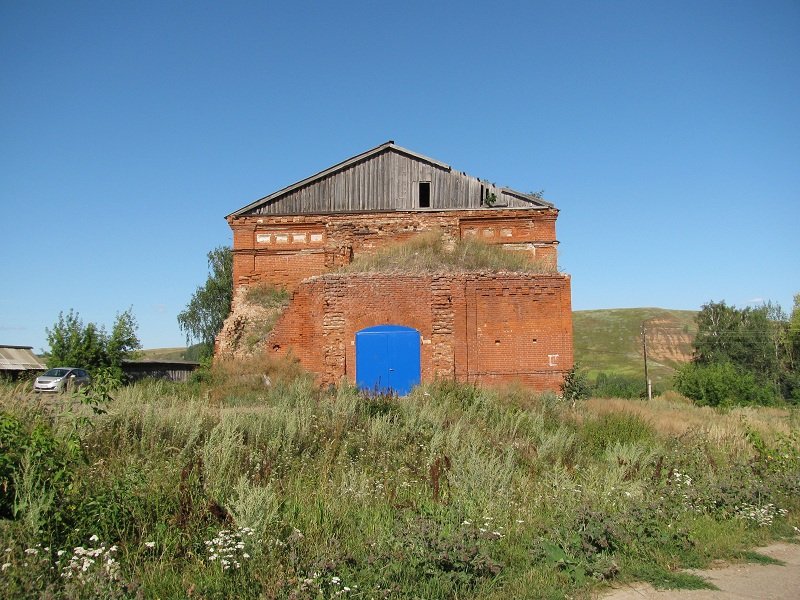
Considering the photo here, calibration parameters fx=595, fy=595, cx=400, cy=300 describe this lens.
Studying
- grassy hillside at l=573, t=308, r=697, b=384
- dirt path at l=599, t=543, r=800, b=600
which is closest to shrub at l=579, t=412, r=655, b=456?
dirt path at l=599, t=543, r=800, b=600

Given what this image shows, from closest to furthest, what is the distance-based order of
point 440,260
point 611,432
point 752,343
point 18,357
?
point 611,432, point 440,260, point 18,357, point 752,343

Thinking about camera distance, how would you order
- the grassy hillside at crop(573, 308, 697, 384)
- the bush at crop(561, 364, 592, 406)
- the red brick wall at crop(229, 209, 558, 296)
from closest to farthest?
the bush at crop(561, 364, 592, 406) < the red brick wall at crop(229, 209, 558, 296) < the grassy hillside at crop(573, 308, 697, 384)

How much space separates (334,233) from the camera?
77.3 ft

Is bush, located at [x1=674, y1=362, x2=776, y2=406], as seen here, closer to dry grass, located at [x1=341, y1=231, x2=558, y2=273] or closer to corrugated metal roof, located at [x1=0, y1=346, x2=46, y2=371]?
dry grass, located at [x1=341, y1=231, x2=558, y2=273]

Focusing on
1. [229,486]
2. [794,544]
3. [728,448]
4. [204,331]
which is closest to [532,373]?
[728,448]

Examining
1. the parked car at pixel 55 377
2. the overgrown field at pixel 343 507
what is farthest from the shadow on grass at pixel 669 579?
the parked car at pixel 55 377

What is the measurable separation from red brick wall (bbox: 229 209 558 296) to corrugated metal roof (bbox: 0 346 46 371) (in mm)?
15399

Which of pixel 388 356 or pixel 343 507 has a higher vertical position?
pixel 388 356

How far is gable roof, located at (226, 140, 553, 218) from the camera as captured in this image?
23.5 m

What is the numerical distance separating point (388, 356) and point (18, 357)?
2570 centimetres

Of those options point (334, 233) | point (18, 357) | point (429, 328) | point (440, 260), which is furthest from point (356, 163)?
point (18, 357)

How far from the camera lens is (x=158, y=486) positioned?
5.09m

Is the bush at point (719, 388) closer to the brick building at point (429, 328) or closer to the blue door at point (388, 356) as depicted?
the brick building at point (429, 328)

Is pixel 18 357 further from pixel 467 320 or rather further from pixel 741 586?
pixel 741 586
